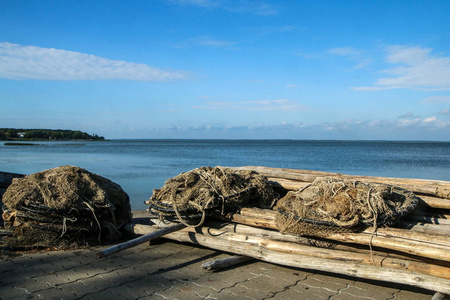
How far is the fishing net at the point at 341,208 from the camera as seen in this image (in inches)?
205

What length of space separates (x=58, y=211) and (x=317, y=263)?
4.45 metres

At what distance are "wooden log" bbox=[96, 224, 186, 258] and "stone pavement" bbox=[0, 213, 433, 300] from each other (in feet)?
1.08

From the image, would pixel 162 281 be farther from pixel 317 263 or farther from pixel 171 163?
pixel 171 163

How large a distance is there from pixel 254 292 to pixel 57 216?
153 inches

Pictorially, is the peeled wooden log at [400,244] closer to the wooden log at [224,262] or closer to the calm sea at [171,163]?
the wooden log at [224,262]

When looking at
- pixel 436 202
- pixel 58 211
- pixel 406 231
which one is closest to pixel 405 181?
pixel 436 202

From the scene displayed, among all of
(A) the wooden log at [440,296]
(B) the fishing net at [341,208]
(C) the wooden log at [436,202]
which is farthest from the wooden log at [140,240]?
(C) the wooden log at [436,202]

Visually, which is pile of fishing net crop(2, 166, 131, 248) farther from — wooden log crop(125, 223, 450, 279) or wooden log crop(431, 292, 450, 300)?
wooden log crop(431, 292, 450, 300)

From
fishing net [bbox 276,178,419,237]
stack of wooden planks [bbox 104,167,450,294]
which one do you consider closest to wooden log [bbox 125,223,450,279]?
stack of wooden planks [bbox 104,167,450,294]

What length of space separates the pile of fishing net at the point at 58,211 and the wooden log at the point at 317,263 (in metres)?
1.51

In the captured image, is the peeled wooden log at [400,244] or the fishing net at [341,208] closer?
the peeled wooden log at [400,244]

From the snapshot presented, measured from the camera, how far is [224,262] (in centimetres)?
536

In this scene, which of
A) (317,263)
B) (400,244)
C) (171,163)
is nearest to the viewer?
(400,244)

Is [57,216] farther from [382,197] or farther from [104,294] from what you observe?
[382,197]
